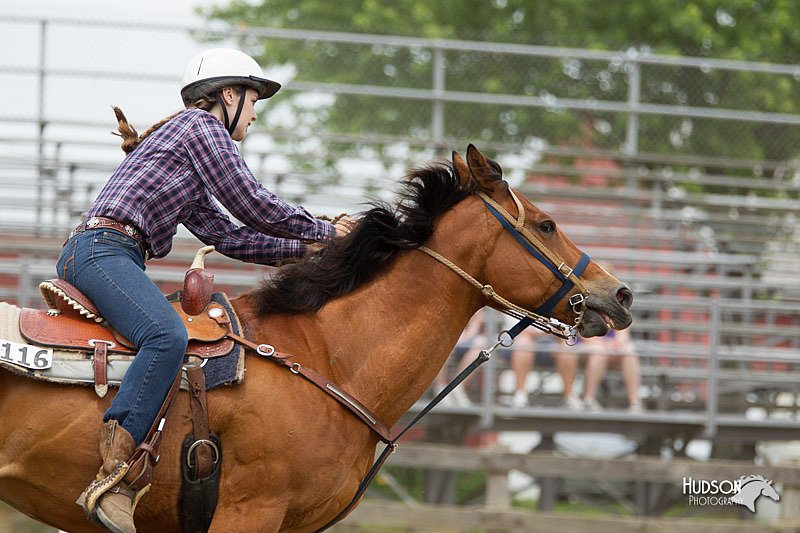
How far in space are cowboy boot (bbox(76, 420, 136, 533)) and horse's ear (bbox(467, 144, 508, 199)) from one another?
6.10 feet

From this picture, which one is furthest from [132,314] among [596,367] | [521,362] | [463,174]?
[596,367]

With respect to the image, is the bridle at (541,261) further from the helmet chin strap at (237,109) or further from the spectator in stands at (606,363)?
the spectator in stands at (606,363)

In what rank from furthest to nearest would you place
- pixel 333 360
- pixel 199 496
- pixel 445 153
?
pixel 445 153, pixel 333 360, pixel 199 496

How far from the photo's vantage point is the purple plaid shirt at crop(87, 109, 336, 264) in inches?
166

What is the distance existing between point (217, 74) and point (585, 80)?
10.8 meters

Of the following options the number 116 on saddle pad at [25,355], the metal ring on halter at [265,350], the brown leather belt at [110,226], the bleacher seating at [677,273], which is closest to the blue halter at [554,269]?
the metal ring on halter at [265,350]

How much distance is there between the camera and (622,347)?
1011 centimetres

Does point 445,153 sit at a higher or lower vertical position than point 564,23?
lower

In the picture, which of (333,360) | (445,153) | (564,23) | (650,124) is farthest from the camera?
(564,23)

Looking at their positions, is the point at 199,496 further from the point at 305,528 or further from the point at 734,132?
the point at 734,132

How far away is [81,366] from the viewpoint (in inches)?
158

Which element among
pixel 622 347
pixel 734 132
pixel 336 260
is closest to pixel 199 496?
pixel 336 260

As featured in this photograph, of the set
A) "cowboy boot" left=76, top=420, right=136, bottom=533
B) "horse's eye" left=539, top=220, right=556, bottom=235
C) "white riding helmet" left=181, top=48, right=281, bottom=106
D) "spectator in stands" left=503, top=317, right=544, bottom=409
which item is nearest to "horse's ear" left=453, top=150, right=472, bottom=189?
"horse's eye" left=539, top=220, right=556, bottom=235

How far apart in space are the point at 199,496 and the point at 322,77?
985 cm
